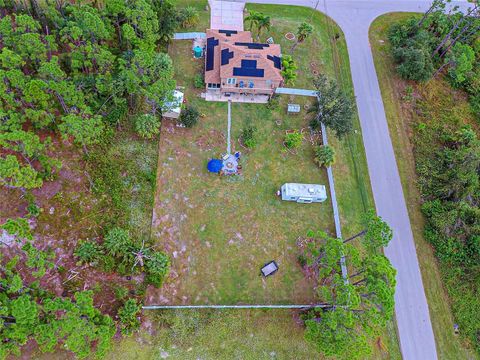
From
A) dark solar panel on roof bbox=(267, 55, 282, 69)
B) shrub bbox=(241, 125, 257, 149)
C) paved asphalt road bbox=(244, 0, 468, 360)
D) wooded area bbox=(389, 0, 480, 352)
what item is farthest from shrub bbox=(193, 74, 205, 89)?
wooded area bbox=(389, 0, 480, 352)

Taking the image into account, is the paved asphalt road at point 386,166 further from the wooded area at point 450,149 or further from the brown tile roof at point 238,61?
the brown tile roof at point 238,61

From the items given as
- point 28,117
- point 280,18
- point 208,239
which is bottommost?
point 208,239

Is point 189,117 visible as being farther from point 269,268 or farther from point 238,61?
point 269,268

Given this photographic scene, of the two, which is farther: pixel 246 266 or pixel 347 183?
pixel 347 183

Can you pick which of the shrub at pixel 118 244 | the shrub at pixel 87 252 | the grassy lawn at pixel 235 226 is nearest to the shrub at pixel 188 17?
the grassy lawn at pixel 235 226

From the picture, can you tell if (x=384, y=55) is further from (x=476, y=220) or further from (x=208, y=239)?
(x=208, y=239)

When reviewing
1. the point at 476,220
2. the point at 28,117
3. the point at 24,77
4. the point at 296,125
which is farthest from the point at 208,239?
the point at 476,220

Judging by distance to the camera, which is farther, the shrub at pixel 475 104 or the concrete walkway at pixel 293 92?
the shrub at pixel 475 104
